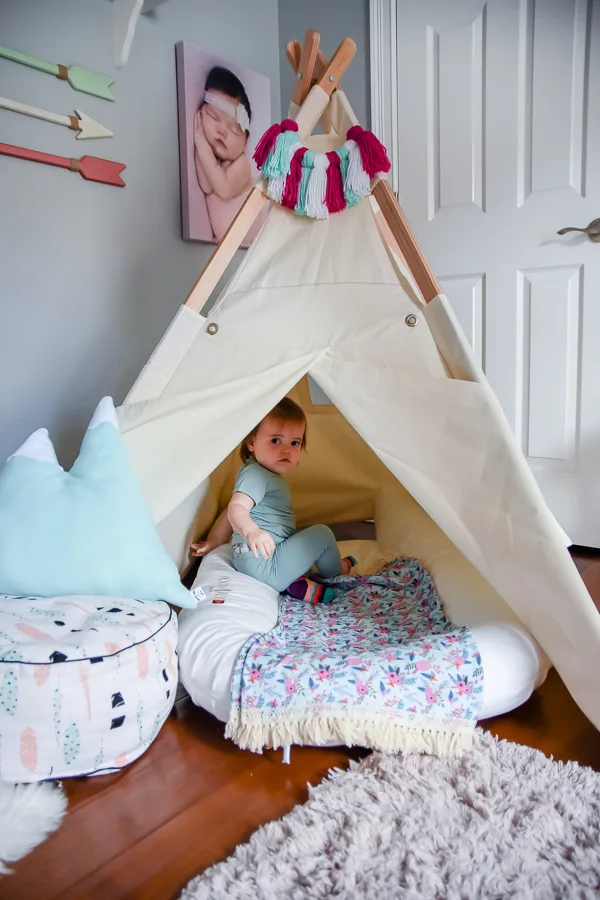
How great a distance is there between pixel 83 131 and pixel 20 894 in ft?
6.58

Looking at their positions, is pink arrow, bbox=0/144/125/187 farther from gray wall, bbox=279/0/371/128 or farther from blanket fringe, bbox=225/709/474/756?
blanket fringe, bbox=225/709/474/756

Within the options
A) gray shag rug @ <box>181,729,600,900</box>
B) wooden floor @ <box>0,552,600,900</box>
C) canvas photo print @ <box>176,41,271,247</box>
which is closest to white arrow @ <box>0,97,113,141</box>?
canvas photo print @ <box>176,41,271,247</box>

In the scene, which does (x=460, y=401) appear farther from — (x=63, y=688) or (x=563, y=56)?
(x=563, y=56)

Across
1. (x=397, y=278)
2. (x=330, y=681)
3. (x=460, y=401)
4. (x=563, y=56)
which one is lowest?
(x=330, y=681)

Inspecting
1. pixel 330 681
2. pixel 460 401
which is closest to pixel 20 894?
pixel 330 681

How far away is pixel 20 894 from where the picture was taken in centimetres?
79

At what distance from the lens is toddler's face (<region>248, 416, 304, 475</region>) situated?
65.5 inches

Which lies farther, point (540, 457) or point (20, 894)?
point (540, 457)

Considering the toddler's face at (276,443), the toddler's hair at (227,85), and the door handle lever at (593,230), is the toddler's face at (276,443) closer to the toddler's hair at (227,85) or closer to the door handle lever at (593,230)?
the door handle lever at (593,230)

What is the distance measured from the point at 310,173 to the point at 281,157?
8 centimetres

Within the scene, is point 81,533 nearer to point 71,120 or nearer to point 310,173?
point 310,173

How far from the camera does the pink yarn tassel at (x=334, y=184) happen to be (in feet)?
4.78

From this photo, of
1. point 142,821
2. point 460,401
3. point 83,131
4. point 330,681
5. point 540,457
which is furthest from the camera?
point 540,457

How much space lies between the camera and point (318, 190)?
147 centimetres
